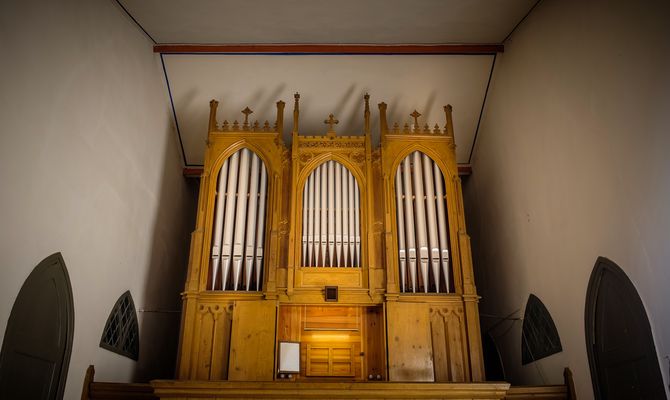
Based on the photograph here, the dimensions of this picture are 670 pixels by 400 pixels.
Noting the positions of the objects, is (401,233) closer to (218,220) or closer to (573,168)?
(573,168)

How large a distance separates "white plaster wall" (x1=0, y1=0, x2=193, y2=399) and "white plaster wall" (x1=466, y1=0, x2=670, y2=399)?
5125mm

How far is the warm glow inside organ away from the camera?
709cm

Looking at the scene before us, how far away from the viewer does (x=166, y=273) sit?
8820mm

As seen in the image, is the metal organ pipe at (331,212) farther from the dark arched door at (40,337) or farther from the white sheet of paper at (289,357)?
the dark arched door at (40,337)

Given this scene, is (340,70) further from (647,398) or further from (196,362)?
(647,398)

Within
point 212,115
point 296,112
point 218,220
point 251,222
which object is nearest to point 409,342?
point 251,222

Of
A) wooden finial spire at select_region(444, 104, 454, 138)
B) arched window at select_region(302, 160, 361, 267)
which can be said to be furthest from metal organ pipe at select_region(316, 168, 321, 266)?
wooden finial spire at select_region(444, 104, 454, 138)

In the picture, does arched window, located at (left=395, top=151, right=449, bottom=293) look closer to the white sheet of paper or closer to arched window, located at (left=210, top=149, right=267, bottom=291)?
the white sheet of paper

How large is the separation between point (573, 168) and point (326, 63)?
13.6 ft

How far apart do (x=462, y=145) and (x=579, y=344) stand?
4.40 metres

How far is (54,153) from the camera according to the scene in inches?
213

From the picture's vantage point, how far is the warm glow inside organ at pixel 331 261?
279 inches

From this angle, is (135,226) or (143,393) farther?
(135,226)

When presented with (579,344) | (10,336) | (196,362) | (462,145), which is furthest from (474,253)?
(10,336)
